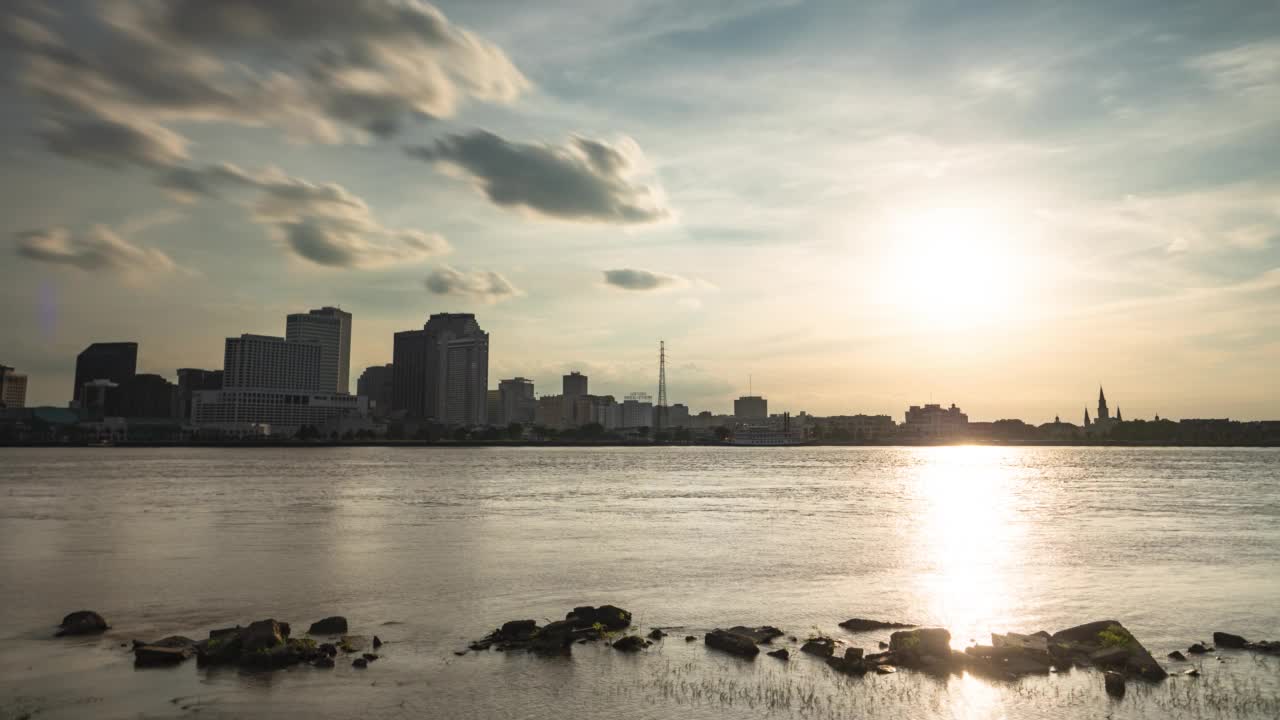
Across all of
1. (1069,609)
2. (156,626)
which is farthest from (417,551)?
(1069,609)

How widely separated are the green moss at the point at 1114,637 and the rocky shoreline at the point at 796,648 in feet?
0.12

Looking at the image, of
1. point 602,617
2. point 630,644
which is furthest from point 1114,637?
point 602,617

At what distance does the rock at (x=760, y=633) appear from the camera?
1400 inches

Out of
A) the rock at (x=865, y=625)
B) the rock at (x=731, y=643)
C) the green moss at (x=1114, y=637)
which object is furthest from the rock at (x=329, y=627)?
the green moss at (x=1114, y=637)

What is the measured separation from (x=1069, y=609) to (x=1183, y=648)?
27.8 feet

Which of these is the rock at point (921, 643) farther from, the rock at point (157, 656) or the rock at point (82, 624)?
the rock at point (82, 624)

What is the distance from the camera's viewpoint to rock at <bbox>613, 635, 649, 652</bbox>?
34156 mm

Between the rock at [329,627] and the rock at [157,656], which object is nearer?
the rock at [157,656]

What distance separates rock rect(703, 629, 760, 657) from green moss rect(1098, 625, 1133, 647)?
12.9 metres

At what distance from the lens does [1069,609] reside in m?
43.5

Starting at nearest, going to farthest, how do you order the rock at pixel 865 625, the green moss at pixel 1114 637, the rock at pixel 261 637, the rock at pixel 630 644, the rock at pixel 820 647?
the rock at pixel 261 637 → the green moss at pixel 1114 637 → the rock at pixel 820 647 → the rock at pixel 630 644 → the rock at pixel 865 625

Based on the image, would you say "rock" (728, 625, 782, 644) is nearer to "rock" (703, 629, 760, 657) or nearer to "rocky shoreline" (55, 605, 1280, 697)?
"rocky shoreline" (55, 605, 1280, 697)

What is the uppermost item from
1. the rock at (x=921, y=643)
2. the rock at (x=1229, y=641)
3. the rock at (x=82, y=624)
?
the rock at (x=921, y=643)

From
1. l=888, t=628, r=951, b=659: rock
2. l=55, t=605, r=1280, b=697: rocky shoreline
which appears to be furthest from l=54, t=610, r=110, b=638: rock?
l=888, t=628, r=951, b=659: rock
